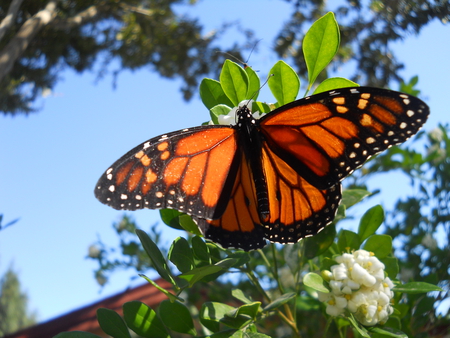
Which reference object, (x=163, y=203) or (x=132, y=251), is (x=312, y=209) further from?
(x=132, y=251)

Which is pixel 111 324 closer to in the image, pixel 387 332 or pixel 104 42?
pixel 387 332

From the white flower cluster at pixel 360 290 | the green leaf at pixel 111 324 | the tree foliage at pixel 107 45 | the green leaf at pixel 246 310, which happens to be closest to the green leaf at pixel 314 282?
the white flower cluster at pixel 360 290

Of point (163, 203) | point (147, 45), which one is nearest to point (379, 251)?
point (163, 203)

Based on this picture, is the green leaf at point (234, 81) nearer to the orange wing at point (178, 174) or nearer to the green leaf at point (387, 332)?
the orange wing at point (178, 174)

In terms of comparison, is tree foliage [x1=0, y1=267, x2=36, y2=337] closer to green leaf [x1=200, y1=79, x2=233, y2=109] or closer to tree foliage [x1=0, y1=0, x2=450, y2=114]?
tree foliage [x1=0, y1=0, x2=450, y2=114]

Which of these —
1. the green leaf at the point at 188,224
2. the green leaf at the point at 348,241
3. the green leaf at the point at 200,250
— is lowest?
the green leaf at the point at 348,241

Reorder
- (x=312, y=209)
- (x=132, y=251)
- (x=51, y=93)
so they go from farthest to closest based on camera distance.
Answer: (x=51, y=93) < (x=132, y=251) < (x=312, y=209)
